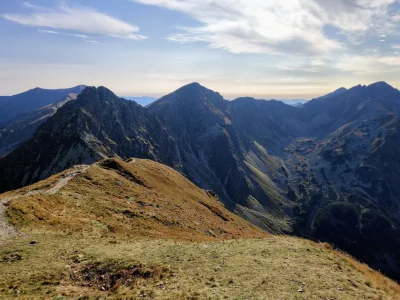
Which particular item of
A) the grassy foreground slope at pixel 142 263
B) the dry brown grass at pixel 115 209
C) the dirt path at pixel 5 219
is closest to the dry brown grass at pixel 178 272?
the grassy foreground slope at pixel 142 263

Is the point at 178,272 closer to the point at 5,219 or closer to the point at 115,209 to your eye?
the point at 5,219

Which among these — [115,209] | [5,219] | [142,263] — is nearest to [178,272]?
[142,263]

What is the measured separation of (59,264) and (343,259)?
25.4 meters

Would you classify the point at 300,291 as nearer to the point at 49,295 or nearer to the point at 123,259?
the point at 123,259

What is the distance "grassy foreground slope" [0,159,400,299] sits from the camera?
2123 centimetres

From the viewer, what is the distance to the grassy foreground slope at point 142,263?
2123 centimetres

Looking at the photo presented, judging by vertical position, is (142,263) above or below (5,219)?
below

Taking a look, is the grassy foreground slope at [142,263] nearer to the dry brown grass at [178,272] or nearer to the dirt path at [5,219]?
the dry brown grass at [178,272]

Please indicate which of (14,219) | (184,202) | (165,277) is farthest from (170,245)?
(184,202)

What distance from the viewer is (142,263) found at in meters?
26.1

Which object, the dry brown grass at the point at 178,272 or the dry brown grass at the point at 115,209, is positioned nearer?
the dry brown grass at the point at 178,272

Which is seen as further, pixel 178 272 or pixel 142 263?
pixel 142 263

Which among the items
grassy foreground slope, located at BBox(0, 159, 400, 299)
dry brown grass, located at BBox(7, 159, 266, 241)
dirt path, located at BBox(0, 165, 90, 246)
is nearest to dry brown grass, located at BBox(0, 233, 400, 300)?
grassy foreground slope, located at BBox(0, 159, 400, 299)

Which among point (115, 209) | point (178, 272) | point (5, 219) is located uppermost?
point (5, 219)
